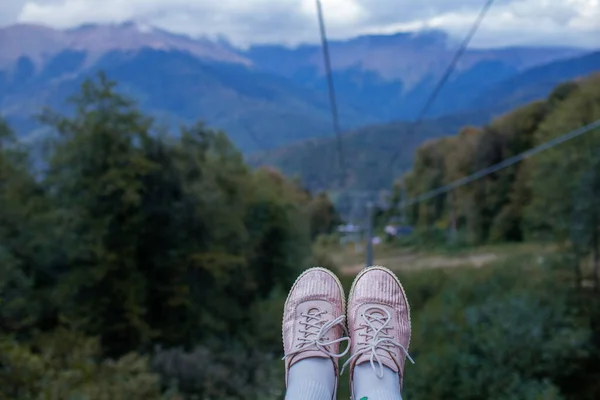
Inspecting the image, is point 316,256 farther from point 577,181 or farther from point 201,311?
point 577,181

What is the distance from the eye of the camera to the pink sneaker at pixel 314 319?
1798mm

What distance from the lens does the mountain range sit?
75.7 feet

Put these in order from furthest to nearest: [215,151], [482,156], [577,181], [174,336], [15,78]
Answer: [15,78] → [482,156] → [215,151] → [174,336] → [577,181]

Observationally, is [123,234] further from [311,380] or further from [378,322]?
[311,380]

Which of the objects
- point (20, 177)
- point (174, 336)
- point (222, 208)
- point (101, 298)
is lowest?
point (174, 336)

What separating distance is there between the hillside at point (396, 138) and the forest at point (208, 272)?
9.12 ft

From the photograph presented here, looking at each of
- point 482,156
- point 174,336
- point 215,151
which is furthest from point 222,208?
point 482,156

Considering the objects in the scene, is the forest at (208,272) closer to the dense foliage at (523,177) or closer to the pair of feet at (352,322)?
the dense foliage at (523,177)

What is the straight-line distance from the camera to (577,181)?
945 centimetres

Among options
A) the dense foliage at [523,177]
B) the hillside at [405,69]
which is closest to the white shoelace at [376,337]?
the dense foliage at [523,177]

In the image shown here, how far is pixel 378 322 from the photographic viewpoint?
1906 mm

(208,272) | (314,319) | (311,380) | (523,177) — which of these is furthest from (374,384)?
(523,177)

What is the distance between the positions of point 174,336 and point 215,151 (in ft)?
→ 13.4

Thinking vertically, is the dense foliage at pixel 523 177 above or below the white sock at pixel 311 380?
below
